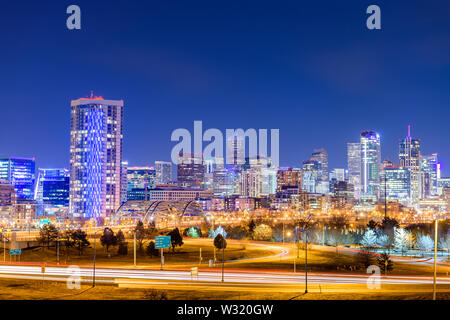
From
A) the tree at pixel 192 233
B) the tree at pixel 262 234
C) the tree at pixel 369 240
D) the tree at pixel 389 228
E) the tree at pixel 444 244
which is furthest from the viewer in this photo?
the tree at pixel 192 233

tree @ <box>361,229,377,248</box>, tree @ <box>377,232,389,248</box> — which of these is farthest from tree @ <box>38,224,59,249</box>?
tree @ <box>377,232,389,248</box>

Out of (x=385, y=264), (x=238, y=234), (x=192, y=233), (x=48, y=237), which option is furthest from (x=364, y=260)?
(x=192, y=233)

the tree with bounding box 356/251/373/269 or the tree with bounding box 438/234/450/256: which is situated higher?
the tree with bounding box 356/251/373/269

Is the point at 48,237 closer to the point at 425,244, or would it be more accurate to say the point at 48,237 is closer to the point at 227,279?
the point at 227,279

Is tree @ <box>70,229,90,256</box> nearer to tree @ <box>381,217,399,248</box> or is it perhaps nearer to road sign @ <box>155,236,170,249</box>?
road sign @ <box>155,236,170,249</box>

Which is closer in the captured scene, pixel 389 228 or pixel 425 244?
pixel 425 244

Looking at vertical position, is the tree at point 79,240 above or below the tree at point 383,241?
above

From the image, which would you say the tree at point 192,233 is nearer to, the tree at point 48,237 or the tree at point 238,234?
the tree at point 238,234

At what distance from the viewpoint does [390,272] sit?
51594mm

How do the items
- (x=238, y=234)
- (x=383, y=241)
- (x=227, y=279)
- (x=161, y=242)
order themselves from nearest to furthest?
(x=227, y=279) < (x=161, y=242) < (x=383, y=241) < (x=238, y=234)

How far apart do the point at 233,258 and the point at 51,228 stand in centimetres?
3366

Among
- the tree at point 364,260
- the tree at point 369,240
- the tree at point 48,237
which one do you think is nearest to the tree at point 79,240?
the tree at point 48,237
